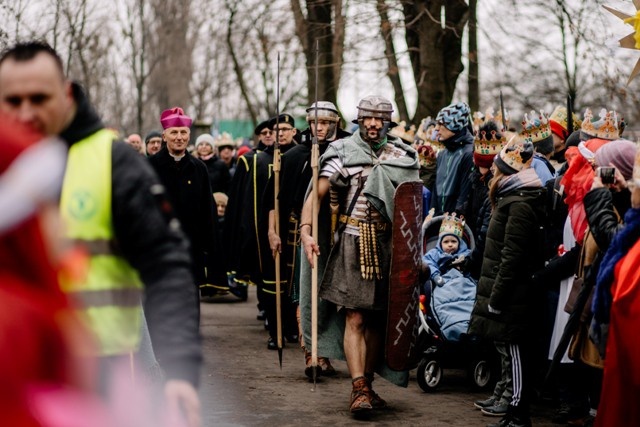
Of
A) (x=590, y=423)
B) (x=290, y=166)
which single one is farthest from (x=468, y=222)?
(x=590, y=423)

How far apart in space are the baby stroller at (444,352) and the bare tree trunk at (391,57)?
8838 mm

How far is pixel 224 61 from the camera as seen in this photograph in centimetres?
4897

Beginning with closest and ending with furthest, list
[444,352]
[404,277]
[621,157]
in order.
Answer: [621,157] < [404,277] < [444,352]

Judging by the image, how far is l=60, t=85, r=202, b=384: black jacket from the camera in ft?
9.43

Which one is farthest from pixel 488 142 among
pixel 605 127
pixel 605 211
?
pixel 605 211

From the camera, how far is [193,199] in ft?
30.6

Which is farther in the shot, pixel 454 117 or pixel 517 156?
pixel 454 117

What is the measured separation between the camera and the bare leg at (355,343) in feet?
26.4

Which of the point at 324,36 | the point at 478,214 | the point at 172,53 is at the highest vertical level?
the point at 172,53

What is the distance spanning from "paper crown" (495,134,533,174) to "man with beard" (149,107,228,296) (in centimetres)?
268

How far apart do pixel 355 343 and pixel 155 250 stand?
17.1ft

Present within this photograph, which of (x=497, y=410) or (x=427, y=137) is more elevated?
(x=427, y=137)

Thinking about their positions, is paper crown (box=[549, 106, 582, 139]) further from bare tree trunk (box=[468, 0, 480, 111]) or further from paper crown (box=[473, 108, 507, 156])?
bare tree trunk (box=[468, 0, 480, 111])

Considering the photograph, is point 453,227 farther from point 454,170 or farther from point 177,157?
point 177,157
